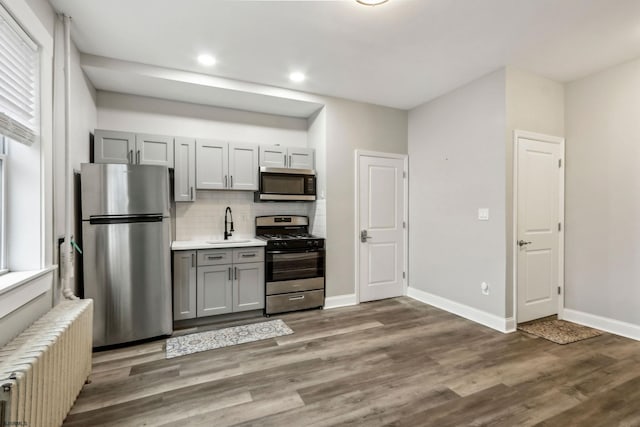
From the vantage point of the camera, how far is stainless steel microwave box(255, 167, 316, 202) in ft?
12.6

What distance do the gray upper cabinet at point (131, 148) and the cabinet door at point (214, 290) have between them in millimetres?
1311

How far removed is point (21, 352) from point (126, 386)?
0.95m

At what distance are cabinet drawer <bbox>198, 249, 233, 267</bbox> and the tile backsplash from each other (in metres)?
0.59

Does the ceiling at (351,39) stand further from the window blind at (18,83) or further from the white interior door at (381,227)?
the white interior door at (381,227)

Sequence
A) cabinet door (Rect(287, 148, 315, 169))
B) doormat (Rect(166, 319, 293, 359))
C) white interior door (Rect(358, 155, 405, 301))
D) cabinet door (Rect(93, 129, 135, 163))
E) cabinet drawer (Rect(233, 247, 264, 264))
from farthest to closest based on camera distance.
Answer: white interior door (Rect(358, 155, 405, 301)) → cabinet door (Rect(287, 148, 315, 169)) → cabinet drawer (Rect(233, 247, 264, 264)) → cabinet door (Rect(93, 129, 135, 163)) → doormat (Rect(166, 319, 293, 359))

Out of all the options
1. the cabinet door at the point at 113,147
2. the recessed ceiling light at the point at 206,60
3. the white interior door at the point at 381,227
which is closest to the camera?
the recessed ceiling light at the point at 206,60

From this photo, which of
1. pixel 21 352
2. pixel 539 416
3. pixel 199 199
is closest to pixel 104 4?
pixel 199 199

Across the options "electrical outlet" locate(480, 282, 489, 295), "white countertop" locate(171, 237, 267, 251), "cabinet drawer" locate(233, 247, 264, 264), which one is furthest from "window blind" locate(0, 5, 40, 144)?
"electrical outlet" locate(480, 282, 489, 295)

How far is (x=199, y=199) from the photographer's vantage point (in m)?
3.84

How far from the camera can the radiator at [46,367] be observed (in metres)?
1.24

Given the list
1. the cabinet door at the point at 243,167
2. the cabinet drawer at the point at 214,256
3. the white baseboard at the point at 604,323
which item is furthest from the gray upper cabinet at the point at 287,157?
the white baseboard at the point at 604,323

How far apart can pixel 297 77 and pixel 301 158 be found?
3.45ft

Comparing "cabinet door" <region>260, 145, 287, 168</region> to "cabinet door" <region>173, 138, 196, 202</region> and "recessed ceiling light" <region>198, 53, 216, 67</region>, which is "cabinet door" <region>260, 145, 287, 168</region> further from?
"recessed ceiling light" <region>198, 53, 216, 67</region>

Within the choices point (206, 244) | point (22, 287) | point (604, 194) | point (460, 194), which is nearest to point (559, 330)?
point (604, 194)
